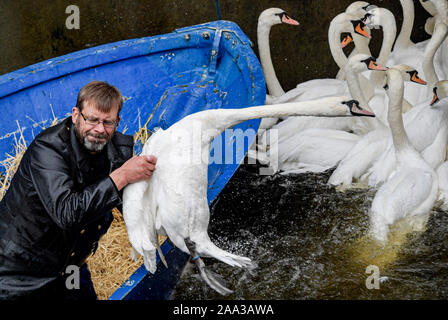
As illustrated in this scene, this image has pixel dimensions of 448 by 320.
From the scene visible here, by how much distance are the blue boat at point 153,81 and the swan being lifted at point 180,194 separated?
3.42 feet

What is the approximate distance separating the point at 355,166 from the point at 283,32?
6.93ft

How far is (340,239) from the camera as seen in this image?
4.26m

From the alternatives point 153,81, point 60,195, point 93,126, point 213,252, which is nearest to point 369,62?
point 153,81

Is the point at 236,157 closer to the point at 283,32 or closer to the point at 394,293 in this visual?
the point at 394,293

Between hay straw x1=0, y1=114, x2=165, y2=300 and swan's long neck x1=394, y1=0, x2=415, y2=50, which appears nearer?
hay straw x1=0, y1=114, x2=165, y2=300

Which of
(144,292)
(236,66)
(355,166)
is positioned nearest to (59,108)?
(236,66)

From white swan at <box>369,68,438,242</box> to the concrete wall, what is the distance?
1.95m

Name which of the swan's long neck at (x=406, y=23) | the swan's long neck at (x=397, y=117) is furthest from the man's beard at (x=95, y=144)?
the swan's long neck at (x=406, y=23)

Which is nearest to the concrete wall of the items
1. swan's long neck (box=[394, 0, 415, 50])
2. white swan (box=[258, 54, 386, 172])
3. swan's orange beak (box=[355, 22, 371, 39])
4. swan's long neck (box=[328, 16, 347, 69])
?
swan's long neck (box=[394, 0, 415, 50])

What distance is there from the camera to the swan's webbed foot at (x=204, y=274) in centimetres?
307

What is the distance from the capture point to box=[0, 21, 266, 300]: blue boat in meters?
4.44

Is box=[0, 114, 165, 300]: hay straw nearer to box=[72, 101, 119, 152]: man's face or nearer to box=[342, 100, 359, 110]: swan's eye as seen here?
box=[72, 101, 119, 152]: man's face

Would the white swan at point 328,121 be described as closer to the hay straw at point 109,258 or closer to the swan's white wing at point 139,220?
the hay straw at point 109,258

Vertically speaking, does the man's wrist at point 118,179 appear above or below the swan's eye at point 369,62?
below
